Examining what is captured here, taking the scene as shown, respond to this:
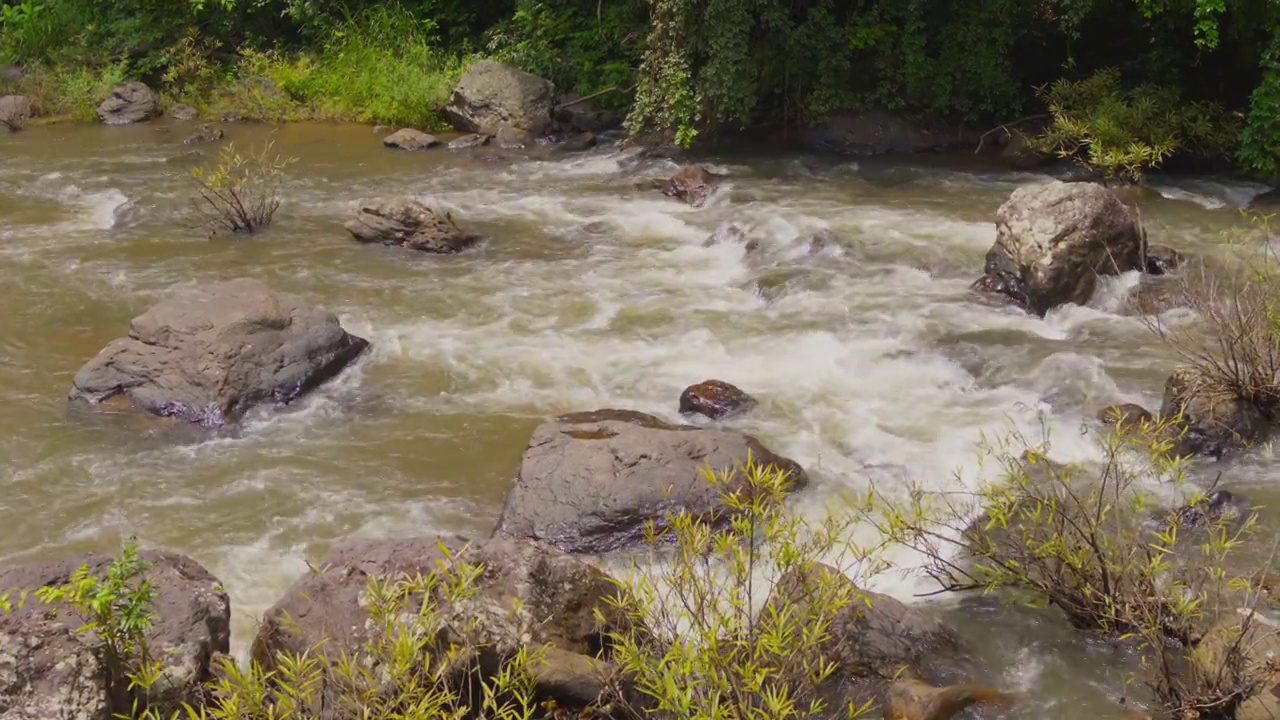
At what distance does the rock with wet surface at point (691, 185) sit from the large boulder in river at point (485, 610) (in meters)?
8.91

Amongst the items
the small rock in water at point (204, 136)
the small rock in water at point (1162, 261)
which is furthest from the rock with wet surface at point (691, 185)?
the small rock in water at point (204, 136)

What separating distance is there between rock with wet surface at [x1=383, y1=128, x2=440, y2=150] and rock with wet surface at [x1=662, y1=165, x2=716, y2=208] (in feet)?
15.2

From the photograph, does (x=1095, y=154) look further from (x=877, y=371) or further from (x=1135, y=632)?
(x=1135, y=632)

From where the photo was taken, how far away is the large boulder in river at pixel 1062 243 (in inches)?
393

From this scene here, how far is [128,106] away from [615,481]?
16.2 meters

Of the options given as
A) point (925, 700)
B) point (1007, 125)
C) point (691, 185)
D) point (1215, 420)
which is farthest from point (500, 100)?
point (925, 700)

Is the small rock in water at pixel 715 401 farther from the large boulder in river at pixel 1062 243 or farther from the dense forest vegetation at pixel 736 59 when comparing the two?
the dense forest vegetation at pixel 736 59

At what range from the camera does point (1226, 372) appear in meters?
7.47

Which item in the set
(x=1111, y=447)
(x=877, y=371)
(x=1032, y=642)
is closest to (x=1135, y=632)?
(x=1032, y=642)

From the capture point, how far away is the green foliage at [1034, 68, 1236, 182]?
45.1ft

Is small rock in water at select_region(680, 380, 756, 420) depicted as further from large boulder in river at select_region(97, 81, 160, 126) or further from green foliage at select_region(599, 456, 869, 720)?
large boulder in river at select_region(97, 81, 160, 126)

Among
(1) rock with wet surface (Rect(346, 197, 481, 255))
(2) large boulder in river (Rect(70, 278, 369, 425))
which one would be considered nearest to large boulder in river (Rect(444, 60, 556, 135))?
(1) rock with wet surface (Rect(346, 197, 481, 255))

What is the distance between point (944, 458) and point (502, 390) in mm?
3301

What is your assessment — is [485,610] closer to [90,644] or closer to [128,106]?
[90,644]
